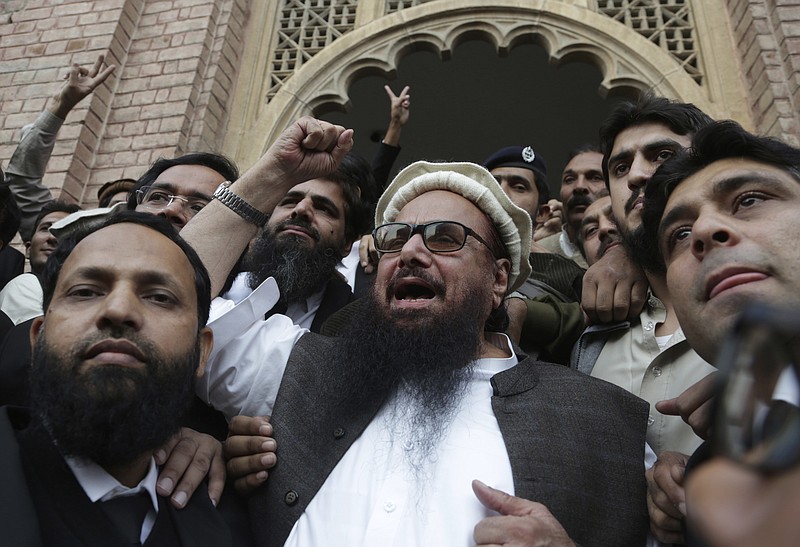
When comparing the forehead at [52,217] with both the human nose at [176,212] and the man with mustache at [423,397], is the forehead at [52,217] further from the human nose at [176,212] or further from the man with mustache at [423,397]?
the man with mustache at [423,397]

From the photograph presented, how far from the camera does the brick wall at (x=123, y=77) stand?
5508mm

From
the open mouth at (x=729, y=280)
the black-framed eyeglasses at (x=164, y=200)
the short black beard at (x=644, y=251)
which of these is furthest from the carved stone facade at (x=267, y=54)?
the open mouth at (x=729, y=280)

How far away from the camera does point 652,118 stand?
2.86 m

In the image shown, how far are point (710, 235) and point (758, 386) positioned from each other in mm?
1139

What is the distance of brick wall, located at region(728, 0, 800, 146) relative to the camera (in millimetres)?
4758

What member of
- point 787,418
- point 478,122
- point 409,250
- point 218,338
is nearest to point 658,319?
point 409,250

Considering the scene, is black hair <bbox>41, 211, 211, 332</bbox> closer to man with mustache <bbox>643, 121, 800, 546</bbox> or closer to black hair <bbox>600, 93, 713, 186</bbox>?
man with mustache <bbox>643, 121, 800, 546</bbox>

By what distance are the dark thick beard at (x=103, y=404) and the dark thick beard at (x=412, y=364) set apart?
581 mm

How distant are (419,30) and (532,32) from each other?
104 cm

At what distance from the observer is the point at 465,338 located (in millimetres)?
2209

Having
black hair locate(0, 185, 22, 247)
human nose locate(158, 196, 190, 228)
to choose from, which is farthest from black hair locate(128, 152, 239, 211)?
black hair locate(0, 185, 22, 247)

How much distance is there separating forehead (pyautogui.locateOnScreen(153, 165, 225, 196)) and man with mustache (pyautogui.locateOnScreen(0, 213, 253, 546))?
46.8 inches

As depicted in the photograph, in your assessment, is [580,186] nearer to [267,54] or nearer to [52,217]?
[52,217]

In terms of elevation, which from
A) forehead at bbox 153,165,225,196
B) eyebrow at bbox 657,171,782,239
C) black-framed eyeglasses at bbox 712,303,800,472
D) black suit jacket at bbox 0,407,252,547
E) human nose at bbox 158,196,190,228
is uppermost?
forehead at bbox 153,165,225,196
